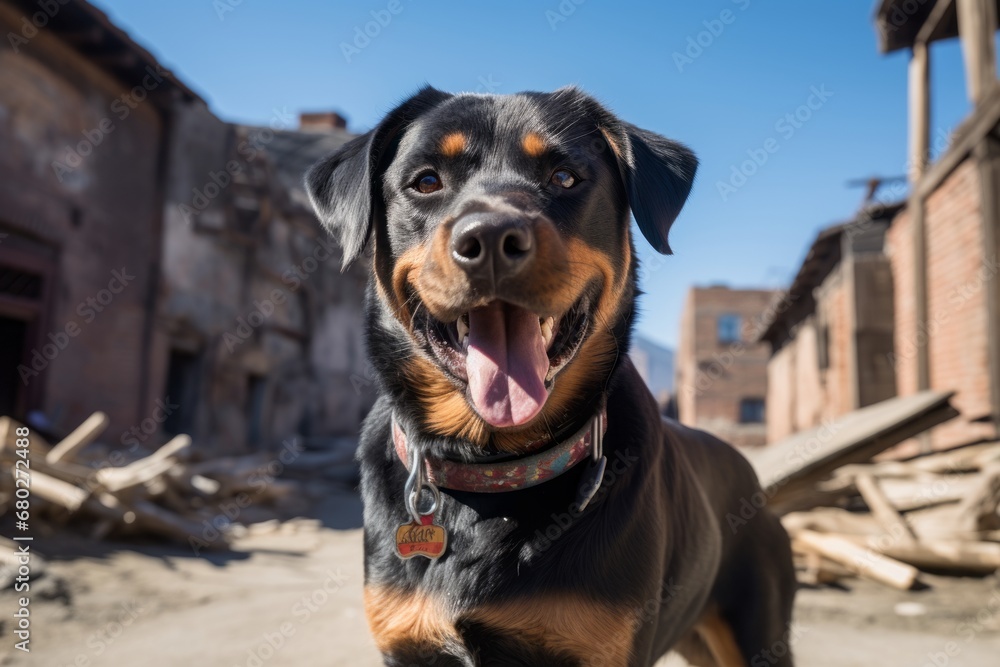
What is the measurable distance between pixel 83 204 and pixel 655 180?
10.3m

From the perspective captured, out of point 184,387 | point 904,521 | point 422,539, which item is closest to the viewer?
point 422,539

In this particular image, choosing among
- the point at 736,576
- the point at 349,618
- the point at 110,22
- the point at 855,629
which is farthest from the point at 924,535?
the point at 110,22

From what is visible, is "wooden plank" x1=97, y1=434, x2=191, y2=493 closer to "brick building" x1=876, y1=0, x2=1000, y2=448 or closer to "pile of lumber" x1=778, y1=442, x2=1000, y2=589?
"pile of lumber" x1=778, y1=442, x2=1000, y2=589

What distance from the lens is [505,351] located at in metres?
2.07

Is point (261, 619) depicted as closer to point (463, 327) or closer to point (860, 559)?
point (463, 327)

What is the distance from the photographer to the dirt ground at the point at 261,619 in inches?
151

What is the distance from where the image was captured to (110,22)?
10117 millimetres

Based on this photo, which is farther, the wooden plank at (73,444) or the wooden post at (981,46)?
the wooden post at (981,46)

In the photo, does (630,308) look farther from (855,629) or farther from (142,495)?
(142,495)

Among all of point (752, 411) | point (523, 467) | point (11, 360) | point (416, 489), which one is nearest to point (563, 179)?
point (523, 467)

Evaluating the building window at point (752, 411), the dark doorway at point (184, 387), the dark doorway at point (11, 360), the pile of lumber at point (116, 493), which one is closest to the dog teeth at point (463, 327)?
the pile of lumber at point (116, 493)

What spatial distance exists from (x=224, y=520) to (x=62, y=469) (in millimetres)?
2124

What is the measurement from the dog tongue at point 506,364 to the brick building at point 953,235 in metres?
6.46

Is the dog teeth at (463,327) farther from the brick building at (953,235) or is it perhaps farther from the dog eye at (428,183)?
the brick building at (953,235)
